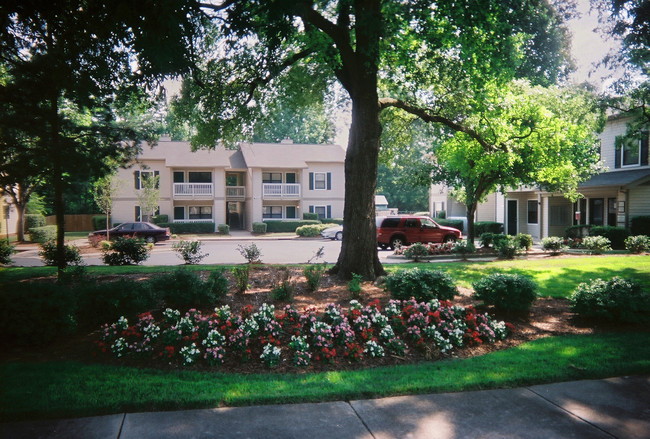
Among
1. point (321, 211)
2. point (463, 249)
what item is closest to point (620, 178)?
point (463, 249)

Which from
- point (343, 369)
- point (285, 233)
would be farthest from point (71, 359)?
point (285, 233)

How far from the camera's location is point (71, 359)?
5516mm

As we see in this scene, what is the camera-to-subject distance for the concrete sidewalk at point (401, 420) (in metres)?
3.84

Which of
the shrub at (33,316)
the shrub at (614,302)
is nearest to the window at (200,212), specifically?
the shrub at (33,316)

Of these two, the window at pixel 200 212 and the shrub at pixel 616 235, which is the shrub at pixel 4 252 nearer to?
the shrub at pixel 616 235

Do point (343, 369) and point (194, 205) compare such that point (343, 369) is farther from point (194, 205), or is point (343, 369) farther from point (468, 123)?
point (194, 205)

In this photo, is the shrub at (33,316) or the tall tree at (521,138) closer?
the shrub at (33,316)

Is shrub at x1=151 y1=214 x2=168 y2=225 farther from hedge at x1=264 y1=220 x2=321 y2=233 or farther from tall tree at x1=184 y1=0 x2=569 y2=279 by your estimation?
tall tree at x1=184 y1=0 x2=569 y2=279

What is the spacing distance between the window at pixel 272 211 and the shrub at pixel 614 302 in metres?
36.7

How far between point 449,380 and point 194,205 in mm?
39053

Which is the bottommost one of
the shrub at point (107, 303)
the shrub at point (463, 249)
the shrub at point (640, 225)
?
the shrub at point (463, 249)

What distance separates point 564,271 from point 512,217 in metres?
21.2

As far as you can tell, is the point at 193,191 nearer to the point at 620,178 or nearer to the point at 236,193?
the point at 236,193

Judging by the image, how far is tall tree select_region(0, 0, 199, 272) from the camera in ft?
21.5
